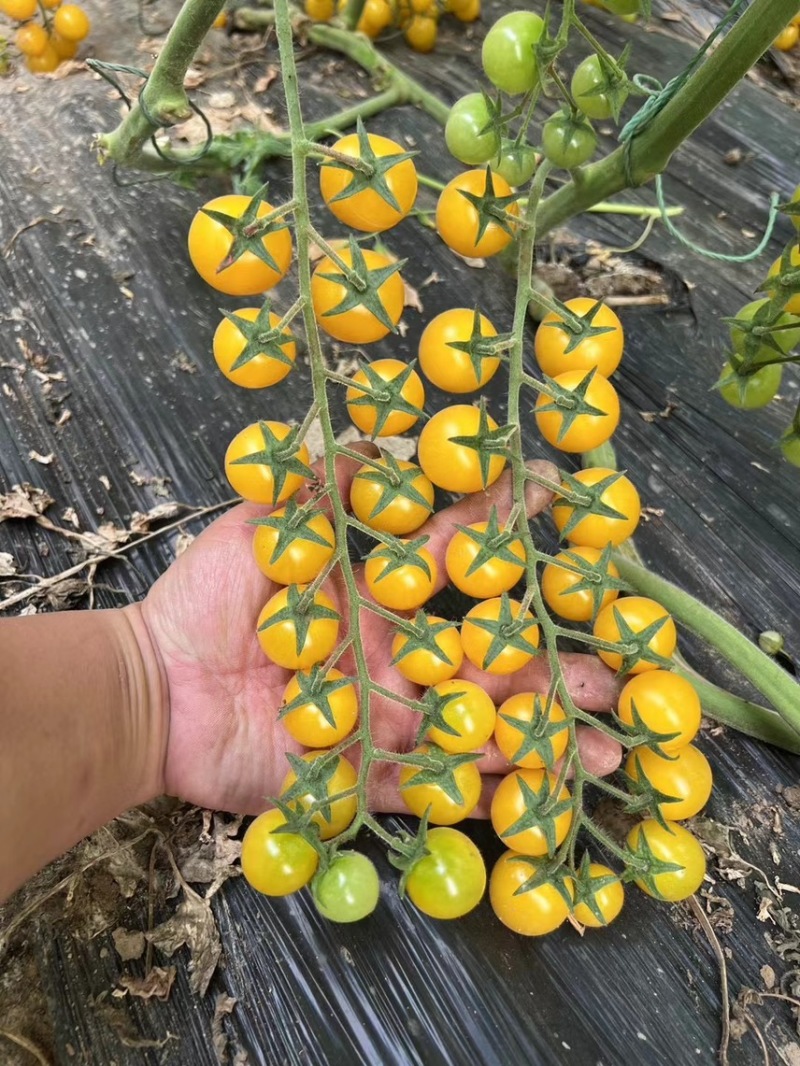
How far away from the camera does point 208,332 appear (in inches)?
59.6

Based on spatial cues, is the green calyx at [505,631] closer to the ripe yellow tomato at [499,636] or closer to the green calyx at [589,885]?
the ripe yellow tomato at [499,636]

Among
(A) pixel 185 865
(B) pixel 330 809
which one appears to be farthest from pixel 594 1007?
(A) pixel 185 865

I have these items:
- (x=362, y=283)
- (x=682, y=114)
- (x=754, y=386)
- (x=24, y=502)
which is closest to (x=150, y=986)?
(x=24, y=502)

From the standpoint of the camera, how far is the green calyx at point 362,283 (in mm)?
740

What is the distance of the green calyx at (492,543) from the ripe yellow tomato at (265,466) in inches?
7.6

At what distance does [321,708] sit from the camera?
0.84 m

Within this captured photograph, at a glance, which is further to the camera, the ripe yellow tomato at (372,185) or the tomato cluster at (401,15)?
the tomato cluster at (401,15)

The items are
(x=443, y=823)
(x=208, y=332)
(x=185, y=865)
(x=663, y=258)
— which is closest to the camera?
(x=443, y=823)

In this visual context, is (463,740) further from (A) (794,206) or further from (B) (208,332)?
(B) (208,332)

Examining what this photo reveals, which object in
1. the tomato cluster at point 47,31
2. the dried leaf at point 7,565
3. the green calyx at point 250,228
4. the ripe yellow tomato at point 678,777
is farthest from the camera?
the tomato cluster at point 47,31

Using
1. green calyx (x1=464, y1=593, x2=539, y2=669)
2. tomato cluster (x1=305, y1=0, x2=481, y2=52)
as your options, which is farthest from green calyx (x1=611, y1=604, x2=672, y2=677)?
tomato cluster (x1=305, y1=0, x2=481, y2=52)

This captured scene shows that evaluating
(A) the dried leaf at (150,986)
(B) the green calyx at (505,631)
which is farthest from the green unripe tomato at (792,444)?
(A) the dried leaf at (150,986)

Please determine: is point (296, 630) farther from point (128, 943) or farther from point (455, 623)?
point (128, 943)

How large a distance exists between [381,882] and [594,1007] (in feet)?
0.97
